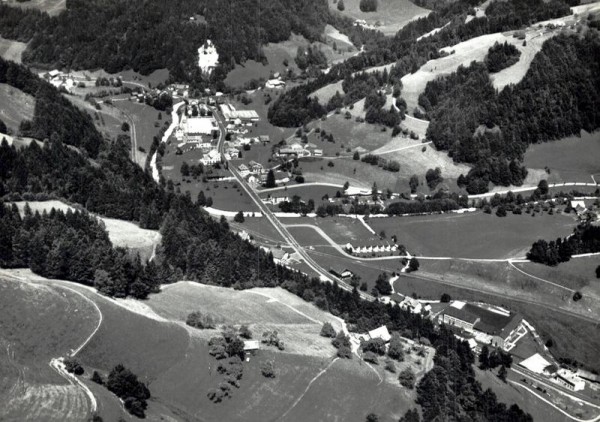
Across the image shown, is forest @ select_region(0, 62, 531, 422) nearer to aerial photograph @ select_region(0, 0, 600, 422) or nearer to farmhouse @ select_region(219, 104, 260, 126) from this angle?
aerial photograph @ select_region(0, 0, 600, 422)

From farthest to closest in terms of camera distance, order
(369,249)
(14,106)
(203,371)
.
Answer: (14,106)
(369,249)
(203,371)

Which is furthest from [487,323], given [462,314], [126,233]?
[126,233]

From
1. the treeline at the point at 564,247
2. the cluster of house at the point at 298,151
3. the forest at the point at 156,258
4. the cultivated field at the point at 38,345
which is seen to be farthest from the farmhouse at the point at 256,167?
the cultivated field at the point at 38,345

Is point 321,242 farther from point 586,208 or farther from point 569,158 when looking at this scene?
point 569,158

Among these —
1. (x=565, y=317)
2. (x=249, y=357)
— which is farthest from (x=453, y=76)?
(x=249, y=357)

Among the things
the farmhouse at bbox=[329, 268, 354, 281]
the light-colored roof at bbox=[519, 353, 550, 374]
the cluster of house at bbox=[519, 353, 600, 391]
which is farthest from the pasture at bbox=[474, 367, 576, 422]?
the farmhouse at bbox=[329, 268, 354, 281]

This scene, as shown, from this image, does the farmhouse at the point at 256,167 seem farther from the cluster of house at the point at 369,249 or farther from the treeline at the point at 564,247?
the treeline at the point at 564,247
